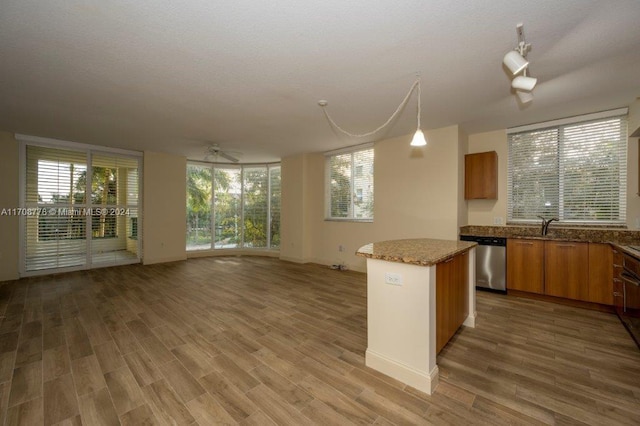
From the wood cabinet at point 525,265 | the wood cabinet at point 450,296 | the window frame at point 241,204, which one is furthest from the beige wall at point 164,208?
the wood cabinet at point 525,265

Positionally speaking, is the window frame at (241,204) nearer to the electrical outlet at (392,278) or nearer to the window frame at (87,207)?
the window frame at (87,207)

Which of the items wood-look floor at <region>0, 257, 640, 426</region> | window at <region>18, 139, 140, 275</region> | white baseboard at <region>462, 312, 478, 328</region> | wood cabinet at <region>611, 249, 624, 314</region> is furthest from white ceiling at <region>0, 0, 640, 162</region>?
wood-look floor at <region>0, 257, 640, 426</region>

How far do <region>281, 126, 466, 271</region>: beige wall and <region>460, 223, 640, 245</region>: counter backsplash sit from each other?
468 millimetres

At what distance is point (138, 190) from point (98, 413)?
5.68 m

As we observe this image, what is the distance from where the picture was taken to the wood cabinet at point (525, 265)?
12.0 ft

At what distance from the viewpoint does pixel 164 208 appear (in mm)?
6461

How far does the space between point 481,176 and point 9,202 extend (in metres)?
8.42

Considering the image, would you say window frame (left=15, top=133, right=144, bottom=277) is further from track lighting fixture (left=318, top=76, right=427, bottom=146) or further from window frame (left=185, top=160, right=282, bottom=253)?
track lighting fixture (left=318, top=76, right=427, bottom=146)

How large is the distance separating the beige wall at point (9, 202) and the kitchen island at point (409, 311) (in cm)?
658

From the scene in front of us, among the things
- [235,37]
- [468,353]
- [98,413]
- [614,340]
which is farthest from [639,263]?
[98,413]

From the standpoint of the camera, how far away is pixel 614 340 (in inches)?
101

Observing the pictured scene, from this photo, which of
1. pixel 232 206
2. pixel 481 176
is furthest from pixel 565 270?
pixel 232 206

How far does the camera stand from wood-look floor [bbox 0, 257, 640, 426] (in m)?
1.67

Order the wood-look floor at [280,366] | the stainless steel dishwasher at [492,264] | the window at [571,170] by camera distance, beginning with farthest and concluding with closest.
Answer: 1. the stainless steel dishwasher at [492,264]
2. the window at [571,170]
3. the wood-look floor at [280,366]
